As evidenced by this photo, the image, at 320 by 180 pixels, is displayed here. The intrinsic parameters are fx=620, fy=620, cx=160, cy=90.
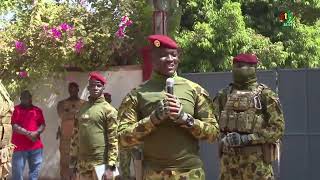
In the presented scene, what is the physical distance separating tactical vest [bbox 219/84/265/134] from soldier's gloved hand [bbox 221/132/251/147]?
8 cm

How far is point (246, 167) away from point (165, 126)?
231 centimetres

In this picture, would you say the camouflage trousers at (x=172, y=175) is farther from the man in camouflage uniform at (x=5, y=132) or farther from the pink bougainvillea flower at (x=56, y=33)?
the pink bougainvillea flower at (x=56, y=33)

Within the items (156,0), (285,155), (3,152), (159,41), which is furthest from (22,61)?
(159,41)

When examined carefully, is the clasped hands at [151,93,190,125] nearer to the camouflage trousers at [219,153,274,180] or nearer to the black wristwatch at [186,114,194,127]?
the black wristwatch at [186,114,194,127]

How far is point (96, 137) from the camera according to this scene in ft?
22.7

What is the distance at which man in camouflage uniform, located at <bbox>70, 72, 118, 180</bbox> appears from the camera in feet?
22.6

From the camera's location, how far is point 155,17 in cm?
916

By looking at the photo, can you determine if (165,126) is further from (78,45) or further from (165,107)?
(78,45)

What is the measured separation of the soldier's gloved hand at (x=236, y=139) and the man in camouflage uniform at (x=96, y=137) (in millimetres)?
1337

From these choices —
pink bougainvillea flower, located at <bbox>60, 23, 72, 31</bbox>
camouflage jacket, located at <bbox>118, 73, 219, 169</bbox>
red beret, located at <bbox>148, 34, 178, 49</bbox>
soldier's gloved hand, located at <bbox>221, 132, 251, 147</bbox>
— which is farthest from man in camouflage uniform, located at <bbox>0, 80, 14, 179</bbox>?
pink bougainvillea flower, located at <bbox>60, 23, 72, 31</bbox>

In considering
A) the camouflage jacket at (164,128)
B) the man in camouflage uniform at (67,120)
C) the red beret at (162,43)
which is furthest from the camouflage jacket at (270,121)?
the man in camouflage uniform at (67,120)

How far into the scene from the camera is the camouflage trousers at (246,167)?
20.8 ft

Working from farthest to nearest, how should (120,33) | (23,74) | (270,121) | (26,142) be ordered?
1. (120,33)
2. (23,74)
3. (26,142)
4. (270,121)

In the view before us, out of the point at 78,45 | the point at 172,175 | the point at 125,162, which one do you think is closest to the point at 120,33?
the point at 78,45
